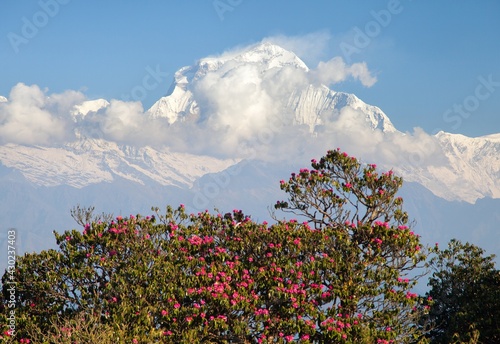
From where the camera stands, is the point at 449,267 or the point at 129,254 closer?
the point at 129,254

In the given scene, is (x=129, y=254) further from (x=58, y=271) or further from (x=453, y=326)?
(x=453, y=326)

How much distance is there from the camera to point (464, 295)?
4131cm

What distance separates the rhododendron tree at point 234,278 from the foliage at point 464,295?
7036mm

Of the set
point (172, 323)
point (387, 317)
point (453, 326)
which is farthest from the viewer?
point (453, 326)

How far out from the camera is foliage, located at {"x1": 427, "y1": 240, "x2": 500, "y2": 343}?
35594mm

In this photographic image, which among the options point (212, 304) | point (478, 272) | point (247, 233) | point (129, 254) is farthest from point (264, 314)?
point (478, 272)

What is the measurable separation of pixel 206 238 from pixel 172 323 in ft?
16.3

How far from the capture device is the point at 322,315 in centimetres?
2658

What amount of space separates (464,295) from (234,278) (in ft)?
65.1

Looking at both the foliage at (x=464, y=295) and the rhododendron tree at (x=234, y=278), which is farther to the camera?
the foliage at (x=464, y=295)

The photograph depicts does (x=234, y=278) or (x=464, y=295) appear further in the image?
(x=464, y=295)

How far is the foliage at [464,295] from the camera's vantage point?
3559 centimetres

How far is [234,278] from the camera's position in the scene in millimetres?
27531

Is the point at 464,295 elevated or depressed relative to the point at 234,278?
elevated
